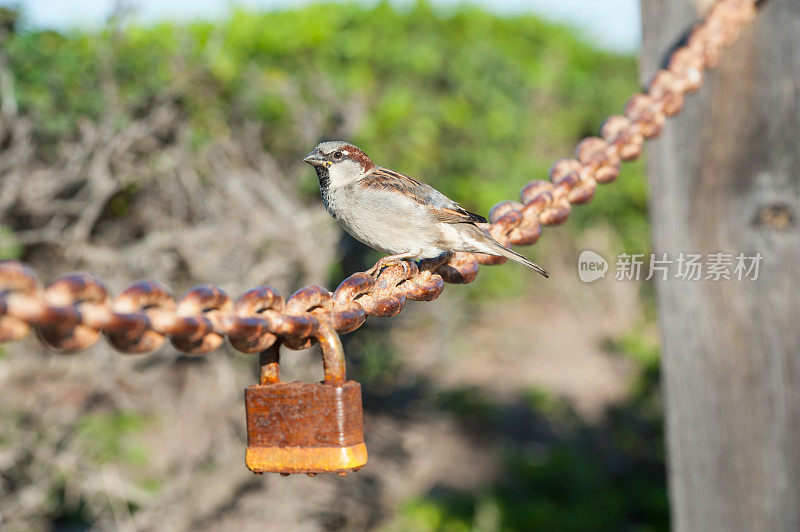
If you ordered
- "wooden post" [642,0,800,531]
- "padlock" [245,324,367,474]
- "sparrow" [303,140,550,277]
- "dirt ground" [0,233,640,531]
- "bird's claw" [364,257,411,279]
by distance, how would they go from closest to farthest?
"padlock" [245,324,367,474]
"bird's claw" [364,257,411,279]
"sparrow" [303,140,550,277]
"wooden post" [642,0,800,531]
"dirt ground" [0,233,640,531]

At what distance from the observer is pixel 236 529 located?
15.6 ft

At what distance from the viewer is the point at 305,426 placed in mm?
1189

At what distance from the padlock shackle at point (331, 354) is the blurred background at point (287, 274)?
3.38 meters

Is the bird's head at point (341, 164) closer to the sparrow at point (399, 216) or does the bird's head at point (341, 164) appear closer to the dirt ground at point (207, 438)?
the sparrow at point (399, 216)

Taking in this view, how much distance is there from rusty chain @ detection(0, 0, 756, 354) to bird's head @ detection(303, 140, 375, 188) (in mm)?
569

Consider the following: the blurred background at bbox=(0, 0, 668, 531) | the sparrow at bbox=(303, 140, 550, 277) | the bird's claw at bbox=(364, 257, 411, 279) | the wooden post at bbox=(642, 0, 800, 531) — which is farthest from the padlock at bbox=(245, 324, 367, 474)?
the blurred background at bbox=(0, 0, 668, 531)

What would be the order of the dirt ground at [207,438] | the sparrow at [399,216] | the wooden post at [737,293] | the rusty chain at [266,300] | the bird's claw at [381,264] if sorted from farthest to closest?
1. the dirt ground at [207,438]
2. the wooden post at [737,293]
3. the sparrow at [399,216]
4. the bird's claw at [381,264]
5. the rusty chain at [266,300]

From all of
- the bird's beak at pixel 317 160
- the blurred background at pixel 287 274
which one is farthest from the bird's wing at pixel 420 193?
the blurred background at pixel 287 274

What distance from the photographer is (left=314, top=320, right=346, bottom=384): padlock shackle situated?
1.20m

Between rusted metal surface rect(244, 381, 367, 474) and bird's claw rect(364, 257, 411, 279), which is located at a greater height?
bird's claw rect(364, 257, 411, 279)

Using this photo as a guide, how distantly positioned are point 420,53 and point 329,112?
56.2 inches

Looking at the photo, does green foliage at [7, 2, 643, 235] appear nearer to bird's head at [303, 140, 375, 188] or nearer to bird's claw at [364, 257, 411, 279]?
bird's head at [303, 140, 375, 188]

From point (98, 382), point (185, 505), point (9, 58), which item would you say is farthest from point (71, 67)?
point (185, 505)

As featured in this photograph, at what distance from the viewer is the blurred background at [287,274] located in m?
4.43
